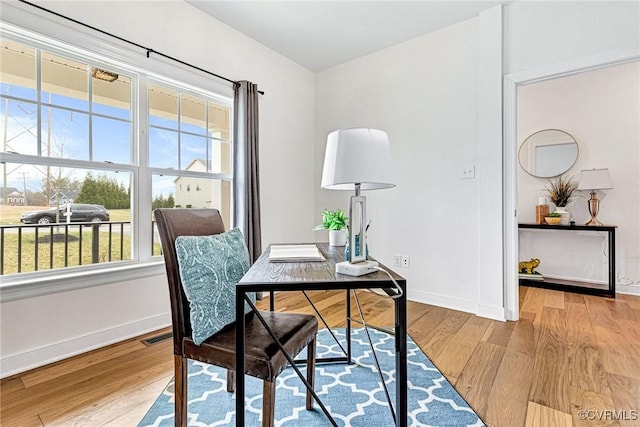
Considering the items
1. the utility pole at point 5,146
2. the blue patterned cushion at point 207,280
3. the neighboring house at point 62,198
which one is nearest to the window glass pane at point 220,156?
the neighboring house at point 62,198

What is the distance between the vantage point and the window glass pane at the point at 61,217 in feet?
5.92

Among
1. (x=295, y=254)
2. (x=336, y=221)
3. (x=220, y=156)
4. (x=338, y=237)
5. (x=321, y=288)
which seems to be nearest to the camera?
(x=321, y=288)

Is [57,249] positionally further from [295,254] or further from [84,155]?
[295,254]

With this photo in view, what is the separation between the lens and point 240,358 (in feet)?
3.22

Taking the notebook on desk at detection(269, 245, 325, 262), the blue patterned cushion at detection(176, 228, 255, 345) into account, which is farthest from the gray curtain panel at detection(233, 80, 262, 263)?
the blue patterned cushion at detection(176, 228, 255, 345)

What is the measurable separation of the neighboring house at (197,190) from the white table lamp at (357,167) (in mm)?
1826

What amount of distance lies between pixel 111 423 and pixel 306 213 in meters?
2.67

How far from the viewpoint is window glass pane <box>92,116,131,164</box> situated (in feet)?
6.89

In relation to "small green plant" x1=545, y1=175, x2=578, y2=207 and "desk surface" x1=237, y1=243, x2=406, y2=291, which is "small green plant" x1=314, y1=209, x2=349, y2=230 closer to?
"desk surface" x1=237, y1=243, x2=406, y2=291

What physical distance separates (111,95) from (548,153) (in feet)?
15.0

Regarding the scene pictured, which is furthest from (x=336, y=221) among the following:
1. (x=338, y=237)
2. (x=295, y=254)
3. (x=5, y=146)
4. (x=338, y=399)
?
(x=5, y=146)

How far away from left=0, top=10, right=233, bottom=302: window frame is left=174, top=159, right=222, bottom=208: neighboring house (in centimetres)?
7

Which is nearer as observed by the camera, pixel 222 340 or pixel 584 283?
pixel 222 340

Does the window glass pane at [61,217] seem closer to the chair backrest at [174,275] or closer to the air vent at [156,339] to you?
the air vent at [156,339]
